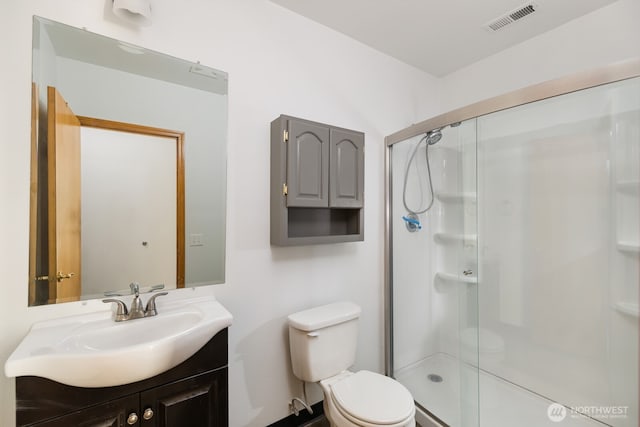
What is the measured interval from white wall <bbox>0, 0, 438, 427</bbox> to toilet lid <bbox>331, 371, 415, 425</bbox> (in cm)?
42

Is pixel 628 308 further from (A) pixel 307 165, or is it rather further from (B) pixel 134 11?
(B) pixel 134 11

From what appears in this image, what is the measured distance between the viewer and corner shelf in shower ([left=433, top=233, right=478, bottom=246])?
1.93 m

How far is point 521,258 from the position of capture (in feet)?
6.24

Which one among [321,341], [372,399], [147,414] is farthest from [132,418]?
[372,399]

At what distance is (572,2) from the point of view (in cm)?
166

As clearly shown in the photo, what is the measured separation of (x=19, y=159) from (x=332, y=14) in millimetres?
1707

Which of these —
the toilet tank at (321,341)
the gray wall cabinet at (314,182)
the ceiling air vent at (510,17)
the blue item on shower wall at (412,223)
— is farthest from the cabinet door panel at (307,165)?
the ceiling air vent at (510,17)

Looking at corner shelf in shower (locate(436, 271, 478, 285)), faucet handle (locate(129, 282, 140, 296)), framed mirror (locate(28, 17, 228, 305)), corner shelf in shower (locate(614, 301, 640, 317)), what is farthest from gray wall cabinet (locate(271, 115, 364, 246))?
corner shelf in shower (locate(614, 301, 640, 317))

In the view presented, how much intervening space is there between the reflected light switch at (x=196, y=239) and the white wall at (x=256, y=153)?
14 cm

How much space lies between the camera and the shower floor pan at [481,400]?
1.64 m

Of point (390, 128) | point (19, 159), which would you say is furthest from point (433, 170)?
→ point (19, 159)

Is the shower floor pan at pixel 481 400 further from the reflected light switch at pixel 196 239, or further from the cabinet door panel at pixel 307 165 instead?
the reflected light switch at pixel 196 239

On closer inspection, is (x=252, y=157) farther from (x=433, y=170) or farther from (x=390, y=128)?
(x=433, y=170)

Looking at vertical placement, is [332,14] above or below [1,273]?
above
